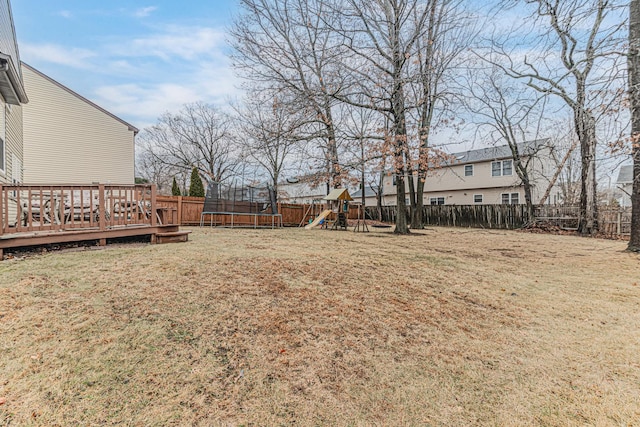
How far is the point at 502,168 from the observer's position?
20859 mm

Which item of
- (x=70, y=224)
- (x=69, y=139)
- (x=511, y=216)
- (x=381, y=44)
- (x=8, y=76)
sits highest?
(x=381, y=44)

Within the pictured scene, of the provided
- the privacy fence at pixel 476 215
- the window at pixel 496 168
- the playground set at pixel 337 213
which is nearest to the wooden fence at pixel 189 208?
the privacy fence at pixel 476 215

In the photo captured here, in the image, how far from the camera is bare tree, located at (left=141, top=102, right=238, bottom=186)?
2648 cm

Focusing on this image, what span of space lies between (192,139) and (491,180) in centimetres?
2472

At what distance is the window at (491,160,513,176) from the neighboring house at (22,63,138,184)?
75.3 feet

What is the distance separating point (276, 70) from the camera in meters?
11.0

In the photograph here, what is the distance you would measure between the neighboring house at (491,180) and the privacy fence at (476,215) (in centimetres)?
259

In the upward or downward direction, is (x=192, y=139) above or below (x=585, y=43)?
above

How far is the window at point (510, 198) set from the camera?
67.3ft

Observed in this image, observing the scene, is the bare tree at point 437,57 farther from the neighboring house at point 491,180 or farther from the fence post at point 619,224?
the neighboring house at point 491,180

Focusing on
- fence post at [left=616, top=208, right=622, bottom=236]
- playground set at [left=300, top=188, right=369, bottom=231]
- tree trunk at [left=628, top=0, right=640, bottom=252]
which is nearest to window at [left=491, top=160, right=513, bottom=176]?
fence post at [left=616, top=208, right=622, bottom=236]

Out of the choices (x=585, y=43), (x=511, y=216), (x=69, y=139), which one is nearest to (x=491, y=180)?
→ (x=511, y=216)

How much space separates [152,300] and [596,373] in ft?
12.3

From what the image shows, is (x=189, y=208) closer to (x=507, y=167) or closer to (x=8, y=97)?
(x=8, y=97)
